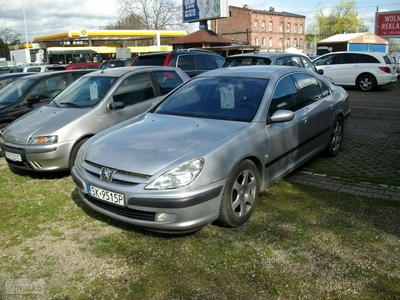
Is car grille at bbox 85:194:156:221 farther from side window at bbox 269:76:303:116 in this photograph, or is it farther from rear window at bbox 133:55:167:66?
rear window at bbox 133:55:167:66

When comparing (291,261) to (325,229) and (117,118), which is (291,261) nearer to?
(325,229)

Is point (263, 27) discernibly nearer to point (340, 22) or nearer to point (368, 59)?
point (340, 22)

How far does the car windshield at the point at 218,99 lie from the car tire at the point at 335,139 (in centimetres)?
206

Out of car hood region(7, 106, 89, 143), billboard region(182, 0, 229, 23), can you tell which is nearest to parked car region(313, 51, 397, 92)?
car hood region(7, 106, 89, 143)

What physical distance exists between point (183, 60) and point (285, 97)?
749cm

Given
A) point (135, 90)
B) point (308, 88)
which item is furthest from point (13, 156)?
point (308, 88)

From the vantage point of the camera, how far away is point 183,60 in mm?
11766

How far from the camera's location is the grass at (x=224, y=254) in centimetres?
290

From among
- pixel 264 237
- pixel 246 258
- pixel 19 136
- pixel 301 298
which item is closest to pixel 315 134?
pixel 264 237

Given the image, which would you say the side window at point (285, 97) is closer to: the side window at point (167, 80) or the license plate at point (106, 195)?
the license plate at point (106, 195)

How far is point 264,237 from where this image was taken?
3639 mm

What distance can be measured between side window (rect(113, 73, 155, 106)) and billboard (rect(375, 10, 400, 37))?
3149 centimetres

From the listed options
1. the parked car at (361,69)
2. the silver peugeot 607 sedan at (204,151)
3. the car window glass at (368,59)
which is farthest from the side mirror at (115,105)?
the car window glass at (368,59)

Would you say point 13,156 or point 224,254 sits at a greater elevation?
point 13,156
